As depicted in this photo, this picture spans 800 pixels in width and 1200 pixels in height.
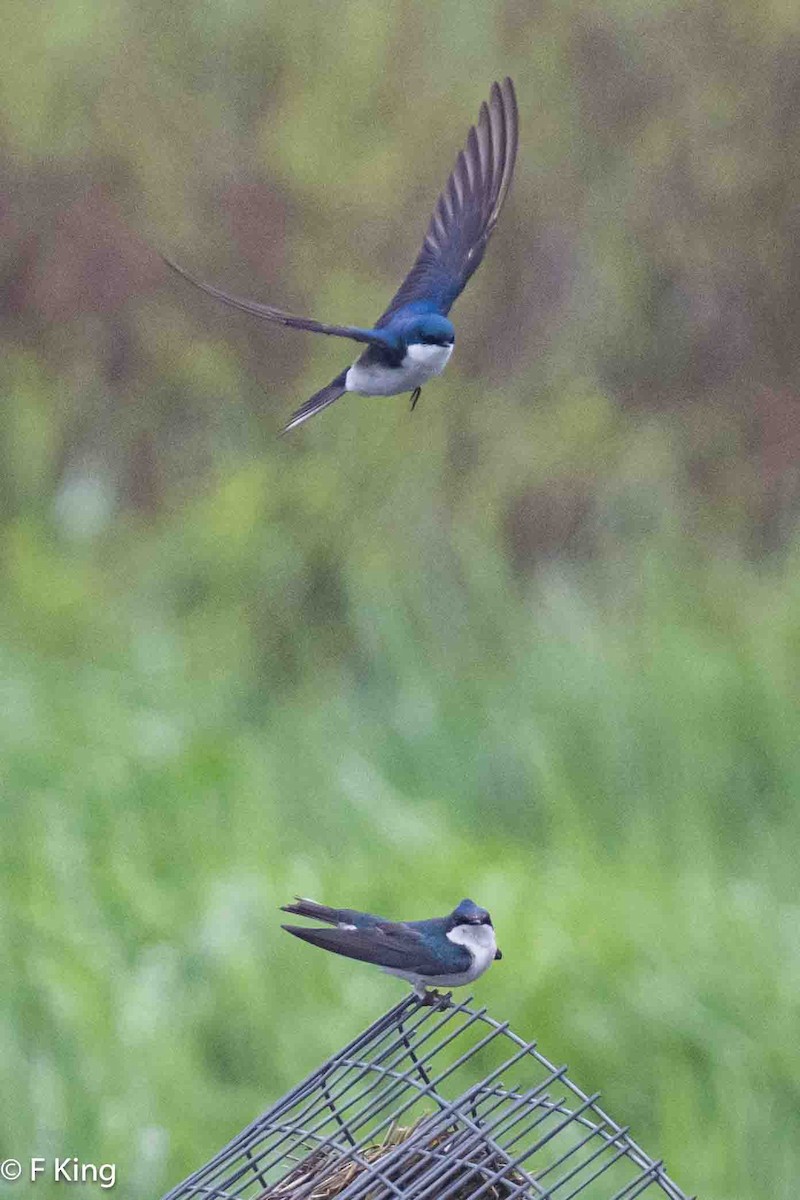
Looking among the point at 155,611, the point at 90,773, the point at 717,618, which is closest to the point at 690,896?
the point at 717,618

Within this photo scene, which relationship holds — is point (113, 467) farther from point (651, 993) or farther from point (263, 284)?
point (651, 993)

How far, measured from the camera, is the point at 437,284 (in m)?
2.62

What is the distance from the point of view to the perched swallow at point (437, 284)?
213 cm

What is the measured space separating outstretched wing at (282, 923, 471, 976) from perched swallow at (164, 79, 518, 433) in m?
0.77

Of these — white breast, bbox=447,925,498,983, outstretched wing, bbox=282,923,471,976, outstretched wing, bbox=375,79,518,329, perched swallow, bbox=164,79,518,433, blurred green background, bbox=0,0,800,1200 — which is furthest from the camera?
blurred green background, bbox=0,0,800,1200

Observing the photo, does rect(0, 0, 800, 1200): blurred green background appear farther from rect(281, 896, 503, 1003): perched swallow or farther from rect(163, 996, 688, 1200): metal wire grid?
rect(281, 896, 503, 1003): perched swallow

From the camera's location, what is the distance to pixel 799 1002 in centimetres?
608

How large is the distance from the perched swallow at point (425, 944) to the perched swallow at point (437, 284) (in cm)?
78

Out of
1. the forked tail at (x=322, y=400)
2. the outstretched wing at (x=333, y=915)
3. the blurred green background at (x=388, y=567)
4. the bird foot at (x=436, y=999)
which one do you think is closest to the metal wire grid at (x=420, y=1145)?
the bird foot at (x=436, y=999)

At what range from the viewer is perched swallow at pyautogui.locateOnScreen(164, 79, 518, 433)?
7.00 feet

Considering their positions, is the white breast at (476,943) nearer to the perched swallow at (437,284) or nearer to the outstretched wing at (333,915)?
the outstretched wing at (333,915)

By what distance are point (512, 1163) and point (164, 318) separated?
31.7 ft

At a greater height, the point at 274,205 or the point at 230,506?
the point at 274,205

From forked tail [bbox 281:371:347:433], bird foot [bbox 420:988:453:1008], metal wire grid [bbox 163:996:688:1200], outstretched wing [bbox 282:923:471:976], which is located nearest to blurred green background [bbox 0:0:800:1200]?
metal wire grid [bbox 163:996:688:1200]
